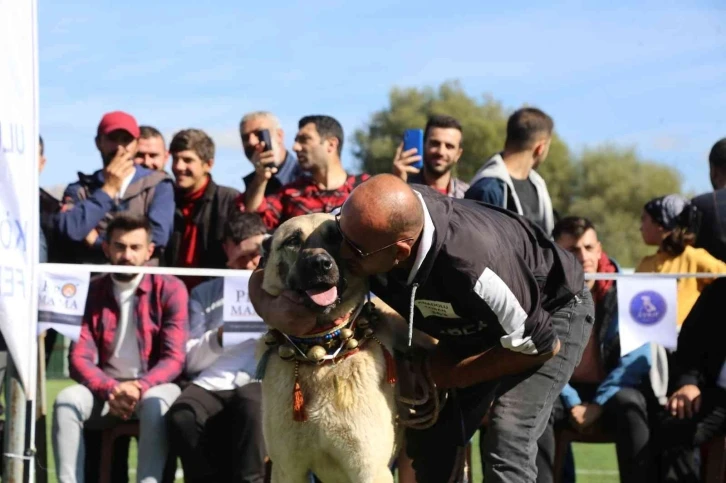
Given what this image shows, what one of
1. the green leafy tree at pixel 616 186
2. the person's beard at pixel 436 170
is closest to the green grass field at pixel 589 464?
the person's beard at pixel 436 170

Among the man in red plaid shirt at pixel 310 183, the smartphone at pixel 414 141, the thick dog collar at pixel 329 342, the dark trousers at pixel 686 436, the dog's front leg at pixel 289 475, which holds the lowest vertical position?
the dark trousers at pixel 686 436

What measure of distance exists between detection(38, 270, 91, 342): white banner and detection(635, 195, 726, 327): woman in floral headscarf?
3.62 m

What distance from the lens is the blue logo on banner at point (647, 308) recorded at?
605 centimetres

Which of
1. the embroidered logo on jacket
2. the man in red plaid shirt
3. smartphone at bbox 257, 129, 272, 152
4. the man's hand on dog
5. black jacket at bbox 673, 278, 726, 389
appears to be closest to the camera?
the embroidered logo on jacket

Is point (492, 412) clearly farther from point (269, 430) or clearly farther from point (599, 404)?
point (599, 404)

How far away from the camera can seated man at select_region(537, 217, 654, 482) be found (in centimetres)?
575

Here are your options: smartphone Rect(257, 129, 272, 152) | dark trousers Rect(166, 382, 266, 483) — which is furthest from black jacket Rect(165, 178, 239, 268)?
dark trousers Rect(166, 382, 266, 483)

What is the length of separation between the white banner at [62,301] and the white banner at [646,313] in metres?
3.23

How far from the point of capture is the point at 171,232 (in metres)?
6.52

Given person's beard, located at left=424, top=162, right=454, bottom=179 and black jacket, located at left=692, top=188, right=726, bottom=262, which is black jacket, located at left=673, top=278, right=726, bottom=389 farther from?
person's beard, located at left=424, top=162, right=454, bottom=179

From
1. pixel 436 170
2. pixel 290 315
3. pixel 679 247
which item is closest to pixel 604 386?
pixel 679 247

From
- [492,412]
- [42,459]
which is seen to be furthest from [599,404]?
[42,459]

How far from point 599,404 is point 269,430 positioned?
253 centimetres

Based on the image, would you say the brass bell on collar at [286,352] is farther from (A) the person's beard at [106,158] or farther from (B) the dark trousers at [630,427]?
(A) the person's beard at [106,158]
